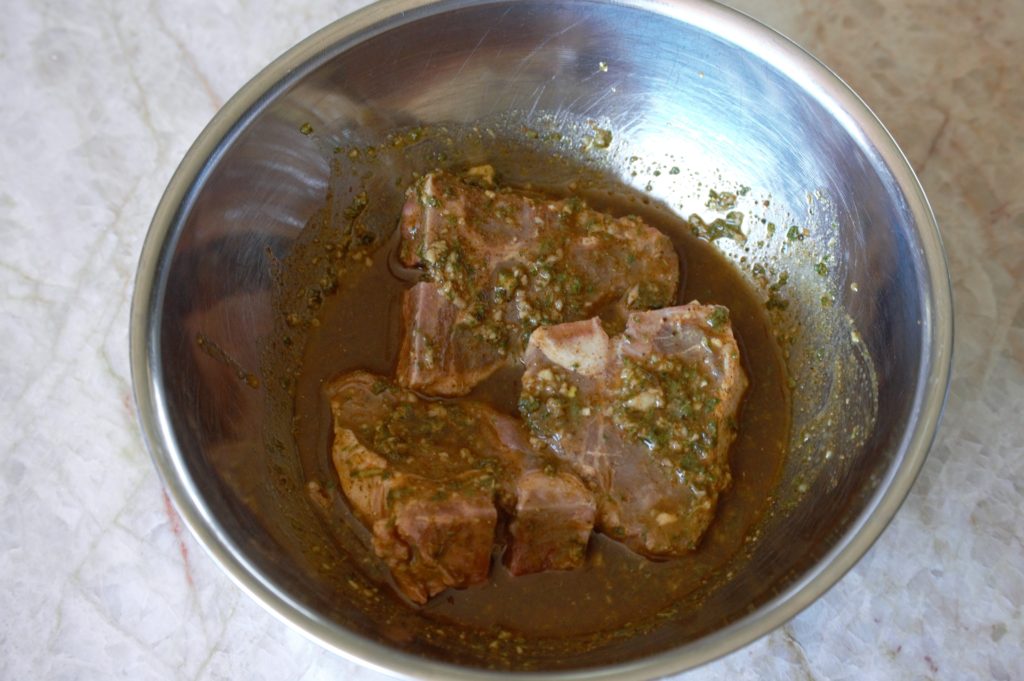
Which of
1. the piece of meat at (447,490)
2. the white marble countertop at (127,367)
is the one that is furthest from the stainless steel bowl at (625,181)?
the white marble countertop at (127,367)

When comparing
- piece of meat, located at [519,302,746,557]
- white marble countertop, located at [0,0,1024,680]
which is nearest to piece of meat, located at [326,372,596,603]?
piece of meat, located at [519,302,746,557]

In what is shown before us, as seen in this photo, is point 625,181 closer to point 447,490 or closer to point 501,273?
point 501,273

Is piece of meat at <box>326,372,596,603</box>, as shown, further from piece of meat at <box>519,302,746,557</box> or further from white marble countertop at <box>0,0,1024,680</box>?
white marble countertop at <box>0,0,1024,680</box>

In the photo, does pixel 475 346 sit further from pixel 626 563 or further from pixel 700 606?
pixel 700 606

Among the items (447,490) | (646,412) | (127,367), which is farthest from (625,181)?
(127,367)

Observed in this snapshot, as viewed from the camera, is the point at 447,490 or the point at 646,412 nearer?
the point at 447,490
